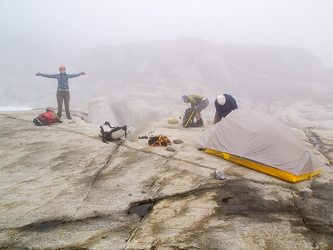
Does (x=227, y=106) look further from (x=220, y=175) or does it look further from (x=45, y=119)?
(x=45, y=119)

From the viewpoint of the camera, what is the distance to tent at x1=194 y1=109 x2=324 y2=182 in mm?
5352

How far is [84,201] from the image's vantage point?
4.11 meters

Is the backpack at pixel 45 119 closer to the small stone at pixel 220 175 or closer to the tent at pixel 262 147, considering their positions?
the tent at pixel 262 147

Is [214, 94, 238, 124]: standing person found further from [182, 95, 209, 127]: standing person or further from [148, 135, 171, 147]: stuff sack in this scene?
[148, 135, 171, 147]: stuff sack

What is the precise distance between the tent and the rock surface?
27 centimetres

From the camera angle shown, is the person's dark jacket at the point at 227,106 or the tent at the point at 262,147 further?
the person's dark jacket at the point at 227,106

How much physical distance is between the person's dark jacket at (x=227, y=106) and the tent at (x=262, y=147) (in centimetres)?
198

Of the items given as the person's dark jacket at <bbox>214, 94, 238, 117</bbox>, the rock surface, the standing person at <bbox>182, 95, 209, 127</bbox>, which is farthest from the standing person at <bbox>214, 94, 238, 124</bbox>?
the rock surface

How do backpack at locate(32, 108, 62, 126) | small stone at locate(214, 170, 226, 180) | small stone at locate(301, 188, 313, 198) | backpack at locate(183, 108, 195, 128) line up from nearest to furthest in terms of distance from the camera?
small stone at locate(301, 188, 313, 198)
small stone at locate(214, 170, 226, 180)
backpack at locate(32, 108, 62, 126)
backpack at locate(183, 108, 195, 128)

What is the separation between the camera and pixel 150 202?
4.29 m

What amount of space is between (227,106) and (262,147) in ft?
11.0

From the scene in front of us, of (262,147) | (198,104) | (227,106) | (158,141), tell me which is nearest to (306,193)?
(262,147)

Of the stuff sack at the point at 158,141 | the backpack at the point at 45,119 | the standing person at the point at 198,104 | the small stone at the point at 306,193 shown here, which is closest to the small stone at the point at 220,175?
the small stone at the point at 306,193

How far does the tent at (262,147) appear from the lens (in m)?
5.35
